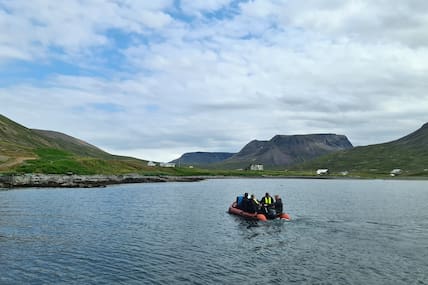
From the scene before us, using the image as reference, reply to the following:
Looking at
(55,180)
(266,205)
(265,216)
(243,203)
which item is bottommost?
(265,216)

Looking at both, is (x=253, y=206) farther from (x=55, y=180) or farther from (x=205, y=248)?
(x=55, y=180)

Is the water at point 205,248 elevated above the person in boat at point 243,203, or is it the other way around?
the person in boat at point 243,203

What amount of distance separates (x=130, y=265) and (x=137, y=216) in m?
31.7

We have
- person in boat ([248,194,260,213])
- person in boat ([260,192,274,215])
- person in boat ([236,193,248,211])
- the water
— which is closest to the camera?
the water

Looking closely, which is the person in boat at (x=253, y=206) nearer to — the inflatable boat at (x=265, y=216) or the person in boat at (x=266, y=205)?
the inflatable boat at (x=265, y=216)

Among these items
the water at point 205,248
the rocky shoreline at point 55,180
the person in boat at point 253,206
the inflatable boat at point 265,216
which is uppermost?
the rocky shoreline at point 55,180

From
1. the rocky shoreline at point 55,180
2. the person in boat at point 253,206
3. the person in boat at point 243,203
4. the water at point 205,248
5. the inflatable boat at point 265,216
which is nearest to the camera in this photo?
the water at point 205,248

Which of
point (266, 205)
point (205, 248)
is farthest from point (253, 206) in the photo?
point (205, 248)

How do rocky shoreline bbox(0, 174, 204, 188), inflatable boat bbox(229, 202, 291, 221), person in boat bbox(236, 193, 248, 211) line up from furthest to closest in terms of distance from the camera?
rocky shoreline bbox(0, 174, 204, 188) < person in boat bbox(236, 193, 248, 211) < inflatable boat bbox(229, 202, 291, 221)

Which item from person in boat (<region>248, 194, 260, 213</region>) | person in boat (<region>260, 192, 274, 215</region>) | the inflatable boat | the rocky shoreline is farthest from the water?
the rocky shoreline

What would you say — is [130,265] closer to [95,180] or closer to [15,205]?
[15,205]

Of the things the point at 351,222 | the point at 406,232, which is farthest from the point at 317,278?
the point at 351,222

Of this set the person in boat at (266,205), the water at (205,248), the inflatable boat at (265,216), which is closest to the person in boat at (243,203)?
the inflatable boat at (265,216)

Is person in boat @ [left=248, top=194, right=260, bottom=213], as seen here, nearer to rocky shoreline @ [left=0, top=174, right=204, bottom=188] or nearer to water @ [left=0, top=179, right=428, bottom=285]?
water @ [left=0, top=179, right=428, bottom=285]
